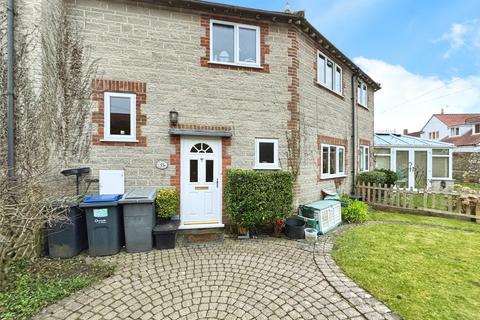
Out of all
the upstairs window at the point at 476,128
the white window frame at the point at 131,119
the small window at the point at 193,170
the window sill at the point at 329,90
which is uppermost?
the upstairs window at the point at 476,128

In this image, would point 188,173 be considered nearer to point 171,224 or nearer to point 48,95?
point 171,224

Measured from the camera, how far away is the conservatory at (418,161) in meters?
15.1

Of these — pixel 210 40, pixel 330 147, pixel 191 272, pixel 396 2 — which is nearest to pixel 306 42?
pixel 210 40

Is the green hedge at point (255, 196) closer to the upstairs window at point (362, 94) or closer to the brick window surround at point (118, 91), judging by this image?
the brick window surround at point (118, 91)

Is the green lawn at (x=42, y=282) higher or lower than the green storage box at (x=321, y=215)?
lower

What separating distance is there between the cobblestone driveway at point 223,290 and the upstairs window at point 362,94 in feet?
32.8

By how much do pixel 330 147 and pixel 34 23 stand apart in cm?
962

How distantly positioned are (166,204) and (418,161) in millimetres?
16676

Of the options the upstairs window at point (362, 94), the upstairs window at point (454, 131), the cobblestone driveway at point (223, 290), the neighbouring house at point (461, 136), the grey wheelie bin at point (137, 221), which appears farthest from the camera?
the upstairs window at point (454, 131)

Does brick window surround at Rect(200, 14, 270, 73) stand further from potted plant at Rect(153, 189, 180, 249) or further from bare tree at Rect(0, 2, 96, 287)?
potted plant at Rect(153, 189, 180, 249)

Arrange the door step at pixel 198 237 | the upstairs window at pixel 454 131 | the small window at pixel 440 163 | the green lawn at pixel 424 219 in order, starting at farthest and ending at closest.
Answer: the upstairs window at pixel 454 131
the small window at pixel 440 163
the green lawn at pixel 424 219
the door step at pixel 198 237

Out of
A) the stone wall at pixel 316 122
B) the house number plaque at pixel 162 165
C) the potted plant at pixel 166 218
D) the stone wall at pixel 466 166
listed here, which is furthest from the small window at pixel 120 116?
the stone wall at pixel 466 166

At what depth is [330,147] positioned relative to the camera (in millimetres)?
9492

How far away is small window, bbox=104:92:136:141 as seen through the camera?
6238 millimetres
